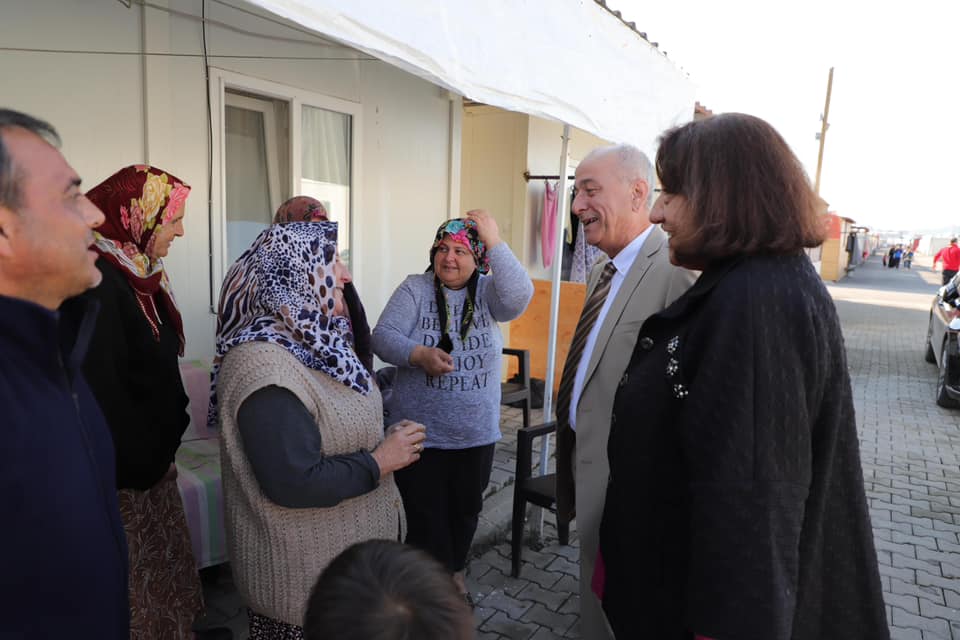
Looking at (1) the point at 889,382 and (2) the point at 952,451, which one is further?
(1) the point at 889,382

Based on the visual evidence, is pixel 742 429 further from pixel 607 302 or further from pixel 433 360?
pixel 433 360

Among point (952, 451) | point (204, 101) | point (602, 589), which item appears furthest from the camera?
point (952, 451)

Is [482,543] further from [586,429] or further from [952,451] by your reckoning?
[952,451]

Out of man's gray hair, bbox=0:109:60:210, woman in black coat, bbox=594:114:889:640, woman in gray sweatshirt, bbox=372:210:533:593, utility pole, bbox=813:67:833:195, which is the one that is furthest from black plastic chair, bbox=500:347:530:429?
utility pole, bbox=813:67:833:195

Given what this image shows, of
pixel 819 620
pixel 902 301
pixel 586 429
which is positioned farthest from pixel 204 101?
pixel 902 301

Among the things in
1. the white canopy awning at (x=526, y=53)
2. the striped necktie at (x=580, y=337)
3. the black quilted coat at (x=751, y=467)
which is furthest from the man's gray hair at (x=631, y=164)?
the black quilted coat at (x=751, y=467)

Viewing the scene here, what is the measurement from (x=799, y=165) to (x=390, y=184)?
4060 mm

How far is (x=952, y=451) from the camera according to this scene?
6012 mm

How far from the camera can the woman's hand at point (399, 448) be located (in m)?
1.81

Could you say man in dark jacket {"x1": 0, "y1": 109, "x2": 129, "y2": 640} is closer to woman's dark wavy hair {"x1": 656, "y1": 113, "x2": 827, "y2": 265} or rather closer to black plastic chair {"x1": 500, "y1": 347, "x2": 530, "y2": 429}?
woman's dark wavy hair {"x1": 656, "y1": 113, "x2": 827, "y2": 265}

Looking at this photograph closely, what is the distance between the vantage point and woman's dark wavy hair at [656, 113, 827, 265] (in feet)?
4.14

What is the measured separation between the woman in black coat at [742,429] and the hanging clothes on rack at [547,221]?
5.91 m

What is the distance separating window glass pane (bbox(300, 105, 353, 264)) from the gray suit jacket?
2971mm

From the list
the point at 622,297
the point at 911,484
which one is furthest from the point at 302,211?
the point at 911,484
